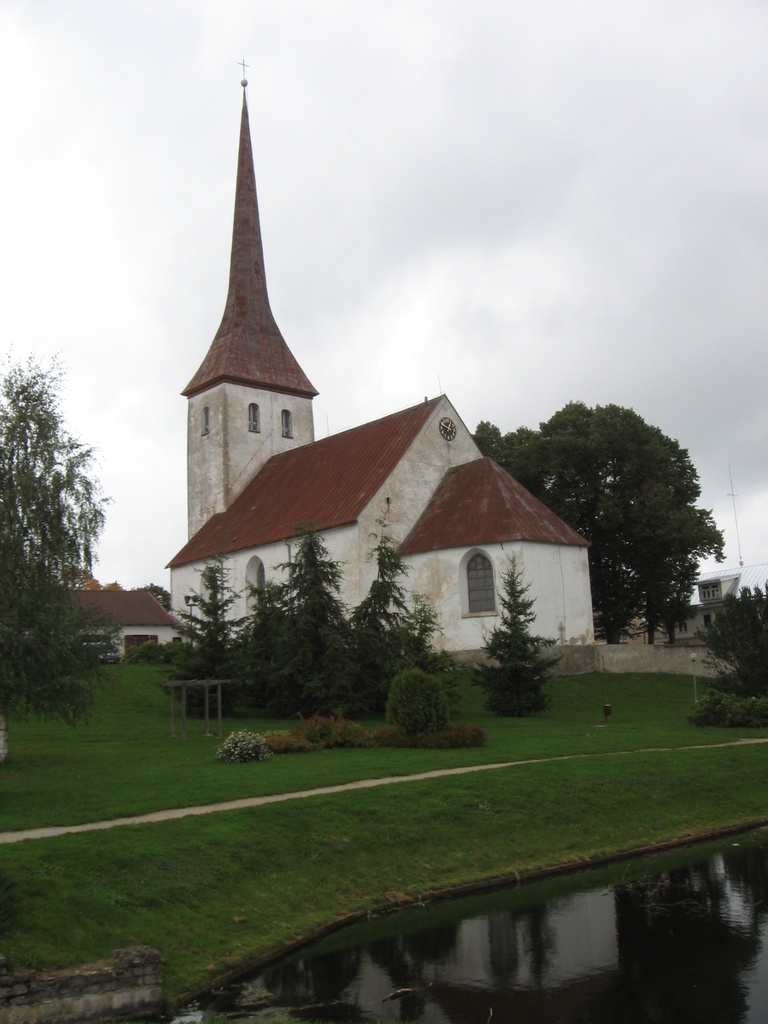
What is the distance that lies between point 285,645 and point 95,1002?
2000cm

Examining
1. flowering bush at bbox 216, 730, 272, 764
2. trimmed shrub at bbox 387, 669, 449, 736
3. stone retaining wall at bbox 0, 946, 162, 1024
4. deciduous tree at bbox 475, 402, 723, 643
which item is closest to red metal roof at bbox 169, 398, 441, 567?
deciduous tree at bbox 475, 402, 723, 643

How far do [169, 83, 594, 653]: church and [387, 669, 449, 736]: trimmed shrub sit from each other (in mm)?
9791

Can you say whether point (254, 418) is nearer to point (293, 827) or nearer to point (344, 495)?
point (344, 495)

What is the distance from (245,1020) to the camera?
952 centimetres

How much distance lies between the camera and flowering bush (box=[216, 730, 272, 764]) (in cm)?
2058

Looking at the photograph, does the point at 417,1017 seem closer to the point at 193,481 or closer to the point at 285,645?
the point at 285,645

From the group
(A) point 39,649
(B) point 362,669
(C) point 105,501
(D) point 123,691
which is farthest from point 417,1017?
(D) point 123,691

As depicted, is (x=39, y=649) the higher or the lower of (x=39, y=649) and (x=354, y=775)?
the higher

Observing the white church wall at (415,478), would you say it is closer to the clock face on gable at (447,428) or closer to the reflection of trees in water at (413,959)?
the clock face on gable at (447,428)

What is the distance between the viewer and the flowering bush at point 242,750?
2058 cm

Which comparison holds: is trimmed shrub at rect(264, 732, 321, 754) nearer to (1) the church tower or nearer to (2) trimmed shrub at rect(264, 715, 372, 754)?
(2) trimmed shrub at rect(264, 715, 372, 754)

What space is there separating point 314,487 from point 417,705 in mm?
21812

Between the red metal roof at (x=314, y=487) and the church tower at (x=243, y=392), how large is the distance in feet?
4.45

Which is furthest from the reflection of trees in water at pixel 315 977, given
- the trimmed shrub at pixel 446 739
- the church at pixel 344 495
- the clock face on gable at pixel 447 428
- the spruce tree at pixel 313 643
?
the clock face on gable at pixel 447 428
